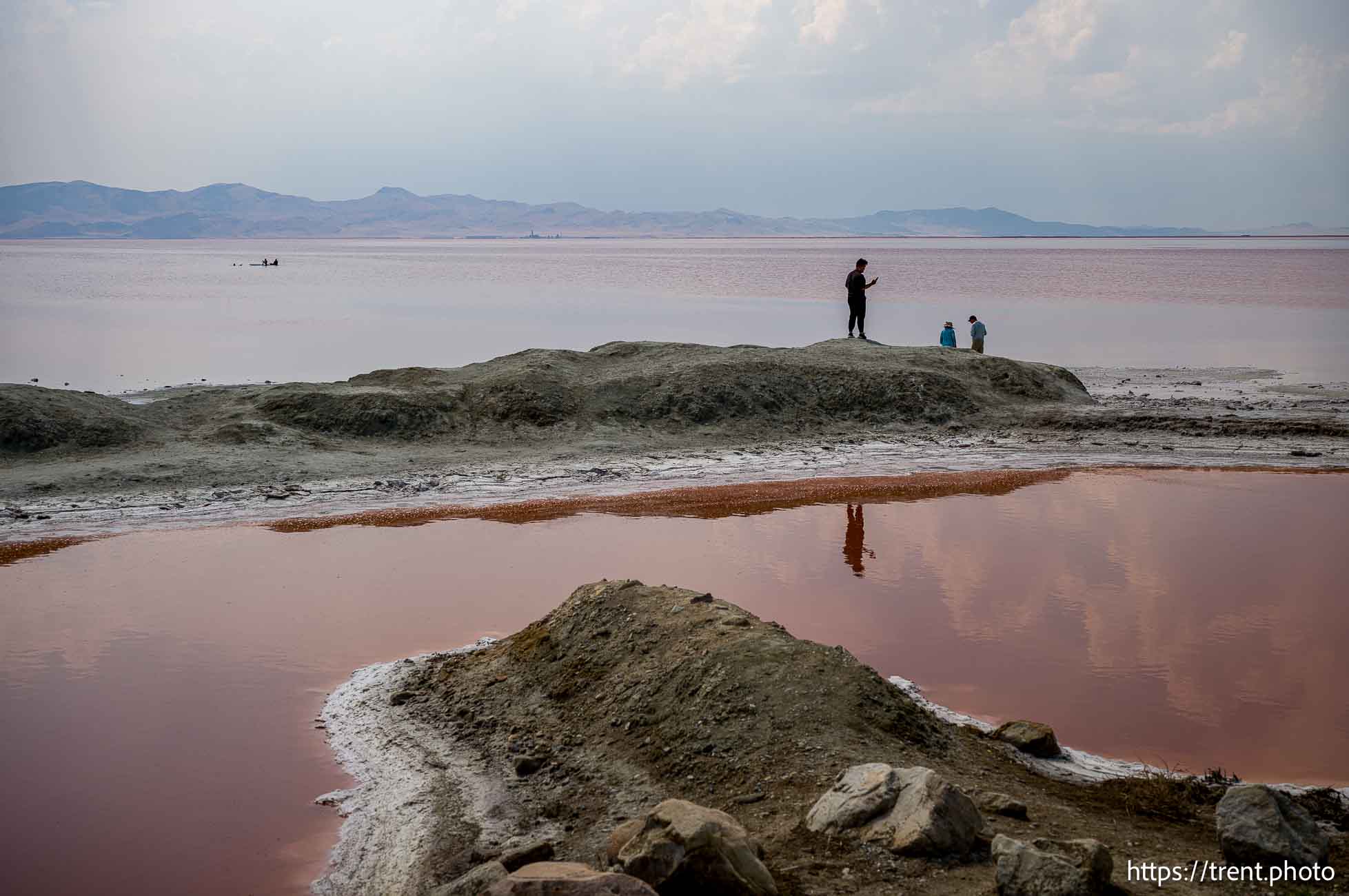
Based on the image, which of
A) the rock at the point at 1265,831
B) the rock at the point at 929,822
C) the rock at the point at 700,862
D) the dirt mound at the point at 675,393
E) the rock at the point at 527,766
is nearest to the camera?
the rock at the point at 700,862

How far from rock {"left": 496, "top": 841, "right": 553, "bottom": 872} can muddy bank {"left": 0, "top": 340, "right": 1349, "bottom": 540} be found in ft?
29.6

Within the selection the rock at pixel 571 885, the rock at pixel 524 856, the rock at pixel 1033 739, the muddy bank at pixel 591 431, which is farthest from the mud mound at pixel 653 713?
the muddy bank at pixel 591 431

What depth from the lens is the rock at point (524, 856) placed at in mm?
5078

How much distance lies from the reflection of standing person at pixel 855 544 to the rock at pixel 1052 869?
6518mm

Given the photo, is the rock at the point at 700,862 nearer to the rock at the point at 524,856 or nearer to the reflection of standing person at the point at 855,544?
the rock at the point at 524,856

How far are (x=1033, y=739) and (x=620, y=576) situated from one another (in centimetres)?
509

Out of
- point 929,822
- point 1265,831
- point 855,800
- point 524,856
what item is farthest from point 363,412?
point 1265,831

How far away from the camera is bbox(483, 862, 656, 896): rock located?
440 cm

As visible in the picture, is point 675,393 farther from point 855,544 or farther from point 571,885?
point 571,885

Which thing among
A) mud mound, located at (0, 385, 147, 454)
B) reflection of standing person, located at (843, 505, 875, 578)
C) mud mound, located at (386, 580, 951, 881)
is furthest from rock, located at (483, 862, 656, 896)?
mud mound, located at (0, 385, 147, 454)

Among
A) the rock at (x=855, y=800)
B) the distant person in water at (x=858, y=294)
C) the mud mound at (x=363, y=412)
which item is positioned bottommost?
the rock at (x=855, y=800)

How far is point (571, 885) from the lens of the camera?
4418 millimetres

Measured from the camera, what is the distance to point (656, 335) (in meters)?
34.6

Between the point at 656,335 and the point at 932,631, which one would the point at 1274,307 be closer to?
the point at 656,335
